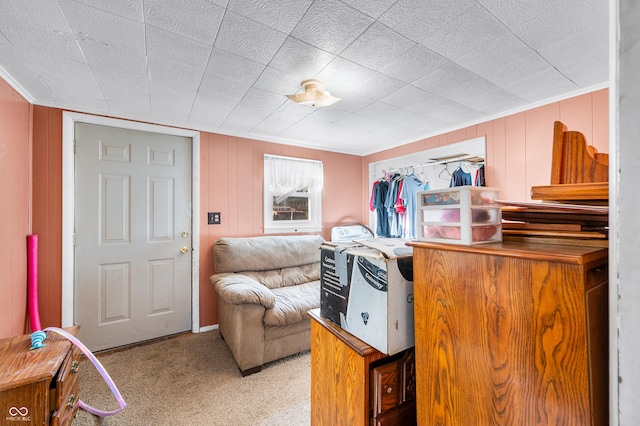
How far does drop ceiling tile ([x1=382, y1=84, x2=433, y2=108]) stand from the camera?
2170mm

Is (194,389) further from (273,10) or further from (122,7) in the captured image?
(273,10)

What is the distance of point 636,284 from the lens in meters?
0.44

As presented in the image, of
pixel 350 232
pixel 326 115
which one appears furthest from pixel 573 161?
pixel 350 232

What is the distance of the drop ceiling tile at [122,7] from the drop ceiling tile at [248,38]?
36 cm

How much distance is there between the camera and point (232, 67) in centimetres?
183

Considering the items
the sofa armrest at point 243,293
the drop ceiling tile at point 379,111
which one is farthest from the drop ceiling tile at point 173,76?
the sofa armrest at point 243,293

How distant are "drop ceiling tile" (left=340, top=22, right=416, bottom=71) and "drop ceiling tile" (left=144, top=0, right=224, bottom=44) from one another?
734mm

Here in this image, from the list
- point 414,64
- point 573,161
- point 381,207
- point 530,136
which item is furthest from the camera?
point 381,207

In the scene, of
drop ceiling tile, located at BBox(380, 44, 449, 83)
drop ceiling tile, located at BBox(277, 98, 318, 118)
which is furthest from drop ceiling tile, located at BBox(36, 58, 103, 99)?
drop ceiling tile, located at BBox(380, 44, 449, 83)

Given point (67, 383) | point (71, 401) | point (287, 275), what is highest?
point (287, 275)

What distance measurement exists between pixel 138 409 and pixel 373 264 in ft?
6.52

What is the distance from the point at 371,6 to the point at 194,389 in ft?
8.76

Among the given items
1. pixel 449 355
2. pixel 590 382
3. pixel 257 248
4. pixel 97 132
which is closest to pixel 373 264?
pixel 449 355

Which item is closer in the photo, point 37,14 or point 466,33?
point 37,14
